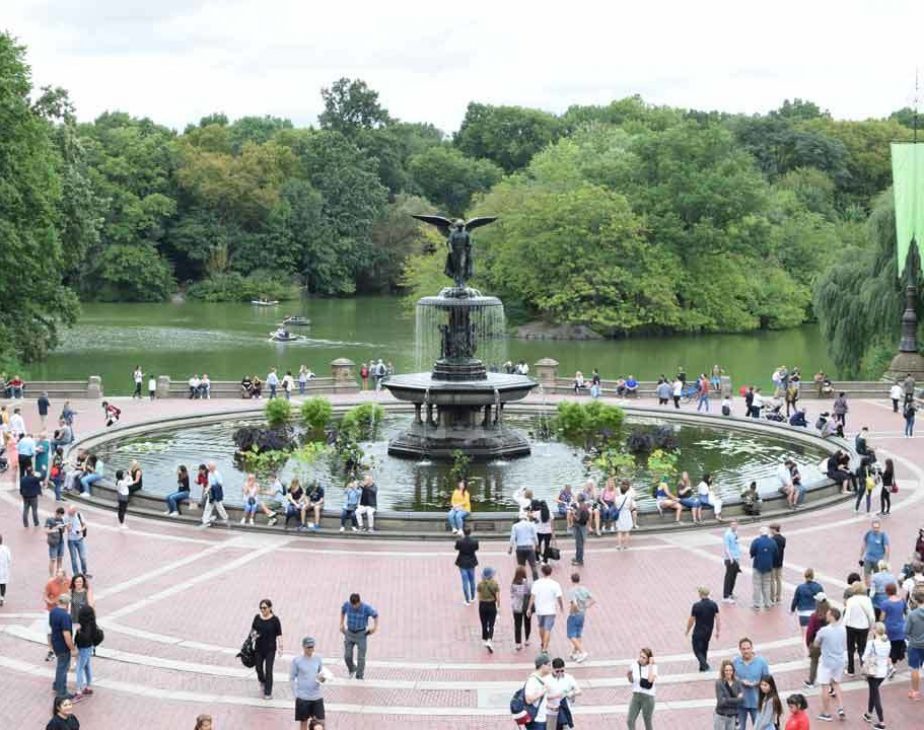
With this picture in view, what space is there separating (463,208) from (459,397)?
96.5 metres

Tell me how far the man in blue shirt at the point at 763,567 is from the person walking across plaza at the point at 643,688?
5.56 metres

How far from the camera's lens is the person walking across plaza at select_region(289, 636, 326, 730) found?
13586 mm

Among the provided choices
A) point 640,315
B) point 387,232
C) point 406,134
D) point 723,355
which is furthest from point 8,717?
point 406,134

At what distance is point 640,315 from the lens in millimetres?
81625

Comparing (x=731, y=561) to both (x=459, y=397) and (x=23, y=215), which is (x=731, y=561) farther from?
(x=23, y=215)

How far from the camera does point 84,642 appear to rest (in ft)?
48.7

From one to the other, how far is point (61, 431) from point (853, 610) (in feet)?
73.0

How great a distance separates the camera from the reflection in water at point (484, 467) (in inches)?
1092

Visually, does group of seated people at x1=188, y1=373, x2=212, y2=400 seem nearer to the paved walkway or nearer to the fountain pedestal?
the fountain pedestal

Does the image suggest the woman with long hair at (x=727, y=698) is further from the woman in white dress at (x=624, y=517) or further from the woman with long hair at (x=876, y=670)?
the woman in white dress at (x=624, y=517)

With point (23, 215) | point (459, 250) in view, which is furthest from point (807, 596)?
point (23, 215)

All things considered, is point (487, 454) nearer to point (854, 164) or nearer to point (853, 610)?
point (853, 610)

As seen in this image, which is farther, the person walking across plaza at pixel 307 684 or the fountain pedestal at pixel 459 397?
the fountain pedestal at pixel 459 397

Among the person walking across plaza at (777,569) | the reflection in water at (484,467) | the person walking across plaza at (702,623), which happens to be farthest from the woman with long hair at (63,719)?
the reflection in water at (484,467)
